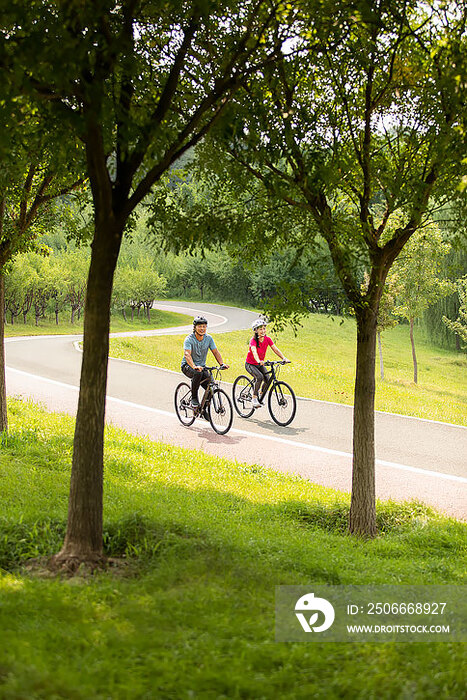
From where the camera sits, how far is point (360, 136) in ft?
22.6

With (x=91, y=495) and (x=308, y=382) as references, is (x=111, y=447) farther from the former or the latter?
(x=308, y=382)

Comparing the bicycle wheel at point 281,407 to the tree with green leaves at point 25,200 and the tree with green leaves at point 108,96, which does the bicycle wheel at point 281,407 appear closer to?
the tree with green leaves at point 25,200

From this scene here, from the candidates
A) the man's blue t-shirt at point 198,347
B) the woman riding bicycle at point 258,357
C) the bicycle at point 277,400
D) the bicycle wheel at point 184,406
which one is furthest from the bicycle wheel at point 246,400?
the man's blue t-shirt at point 198,347

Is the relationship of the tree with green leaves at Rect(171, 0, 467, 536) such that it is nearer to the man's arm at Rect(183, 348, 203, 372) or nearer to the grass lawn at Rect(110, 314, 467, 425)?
the grass lawn at Rect(110, 314, 467, 425)

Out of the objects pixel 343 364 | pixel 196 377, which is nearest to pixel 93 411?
pixel 196 377

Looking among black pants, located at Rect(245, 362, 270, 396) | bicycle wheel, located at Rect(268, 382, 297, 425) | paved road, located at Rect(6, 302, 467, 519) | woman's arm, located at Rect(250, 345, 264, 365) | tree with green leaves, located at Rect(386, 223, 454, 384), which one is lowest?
paved road, located at Rect(6, 302, 467, 519)

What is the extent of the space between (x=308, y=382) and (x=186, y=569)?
677 inches

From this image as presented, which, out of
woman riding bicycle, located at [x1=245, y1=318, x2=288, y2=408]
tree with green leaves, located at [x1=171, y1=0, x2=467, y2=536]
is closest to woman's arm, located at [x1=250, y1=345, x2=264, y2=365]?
woman riding bicycle, located at [x1=245, y1=318, x2=288, y2=408]

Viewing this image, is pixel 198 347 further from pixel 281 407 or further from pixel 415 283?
pixel 415 283

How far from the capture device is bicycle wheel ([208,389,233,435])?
12.1 m

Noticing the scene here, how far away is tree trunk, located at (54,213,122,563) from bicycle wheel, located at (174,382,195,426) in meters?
7.42

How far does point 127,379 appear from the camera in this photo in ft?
61.1

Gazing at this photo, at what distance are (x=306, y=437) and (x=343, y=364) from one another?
2342cm

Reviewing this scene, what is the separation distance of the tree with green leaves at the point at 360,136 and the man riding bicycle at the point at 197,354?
4.75m
